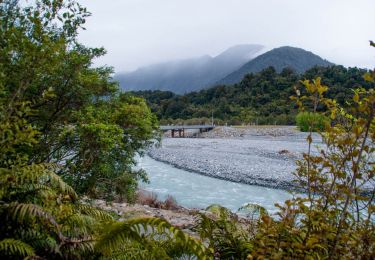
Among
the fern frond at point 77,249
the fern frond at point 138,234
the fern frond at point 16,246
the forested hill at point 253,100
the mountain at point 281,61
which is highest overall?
the mountain at point 281,61

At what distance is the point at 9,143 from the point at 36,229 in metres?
0.86

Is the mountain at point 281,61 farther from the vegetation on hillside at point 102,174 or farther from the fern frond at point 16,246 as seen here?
the fern frond at point 16,246

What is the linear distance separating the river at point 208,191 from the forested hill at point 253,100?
41.5 m

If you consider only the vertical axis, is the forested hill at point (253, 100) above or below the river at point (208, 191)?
above

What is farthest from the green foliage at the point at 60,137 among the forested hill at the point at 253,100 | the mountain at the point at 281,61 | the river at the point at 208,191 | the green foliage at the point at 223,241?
the mountain at the point at 281,61

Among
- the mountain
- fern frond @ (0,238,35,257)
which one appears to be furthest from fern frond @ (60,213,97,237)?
the mountain

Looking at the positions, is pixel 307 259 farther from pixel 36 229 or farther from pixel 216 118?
pixel 216 118

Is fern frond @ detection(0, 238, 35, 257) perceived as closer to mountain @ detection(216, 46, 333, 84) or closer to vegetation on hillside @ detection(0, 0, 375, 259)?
vegetation on hillside @ detection(0, 0, 375, 259)

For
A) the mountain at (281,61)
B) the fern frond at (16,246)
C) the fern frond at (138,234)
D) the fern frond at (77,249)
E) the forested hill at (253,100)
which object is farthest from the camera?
the mountain at (281,61)

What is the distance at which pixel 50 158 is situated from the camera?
20.8 feet

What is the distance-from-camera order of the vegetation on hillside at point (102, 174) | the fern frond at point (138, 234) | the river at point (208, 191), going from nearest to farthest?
1. the fern frond at point (138, 234)
2. the vegetation on hillside at point (102, 174)
3. the river at point (208, 191)

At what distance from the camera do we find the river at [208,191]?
46.1 feet

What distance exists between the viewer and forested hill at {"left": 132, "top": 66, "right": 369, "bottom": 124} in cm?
6494

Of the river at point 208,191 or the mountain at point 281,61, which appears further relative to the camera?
the mountain at point 281,61
